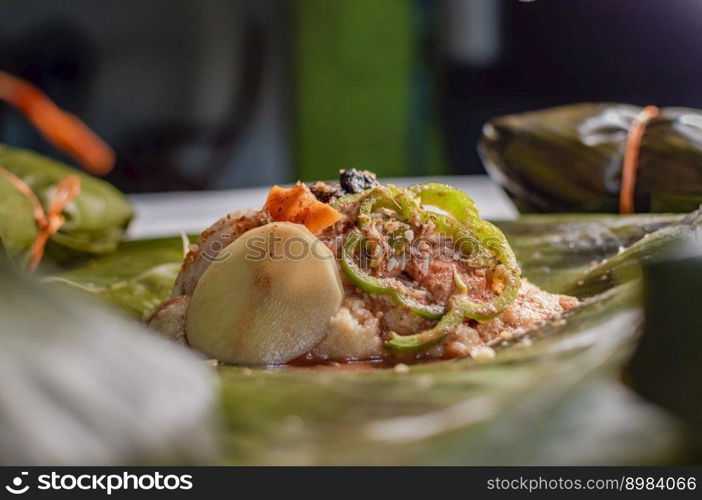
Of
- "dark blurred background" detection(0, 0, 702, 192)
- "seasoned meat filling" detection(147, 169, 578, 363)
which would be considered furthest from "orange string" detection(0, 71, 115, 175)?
"seasoned meat filling" detection(147, 169, 578, 363)

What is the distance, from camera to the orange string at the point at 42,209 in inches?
141

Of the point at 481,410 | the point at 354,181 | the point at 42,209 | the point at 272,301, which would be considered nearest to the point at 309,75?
the point at 42,209

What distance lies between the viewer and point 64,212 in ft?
12.5

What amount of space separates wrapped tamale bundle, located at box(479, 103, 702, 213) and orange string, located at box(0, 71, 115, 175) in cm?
212

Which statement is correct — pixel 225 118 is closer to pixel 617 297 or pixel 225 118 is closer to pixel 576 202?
pixel 576 202

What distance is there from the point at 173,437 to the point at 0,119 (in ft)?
15.1

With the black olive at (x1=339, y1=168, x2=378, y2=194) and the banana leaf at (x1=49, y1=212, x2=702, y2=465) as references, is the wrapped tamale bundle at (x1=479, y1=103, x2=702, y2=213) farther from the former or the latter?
the banana leaf at (x1=49, y1=212, x2=702, y2=465)

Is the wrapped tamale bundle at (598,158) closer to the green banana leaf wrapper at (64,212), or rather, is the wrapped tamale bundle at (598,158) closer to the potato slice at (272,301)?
the green banana leaf wrapper at (64,212)

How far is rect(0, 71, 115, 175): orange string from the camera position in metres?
4.16

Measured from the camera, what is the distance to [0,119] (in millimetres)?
5215

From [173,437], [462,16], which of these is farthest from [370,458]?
[462,16]

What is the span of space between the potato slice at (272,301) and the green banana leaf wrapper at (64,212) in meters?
1.43

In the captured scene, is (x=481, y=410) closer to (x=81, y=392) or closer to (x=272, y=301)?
(x=81, y=392)

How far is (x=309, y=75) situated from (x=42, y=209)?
203cm
